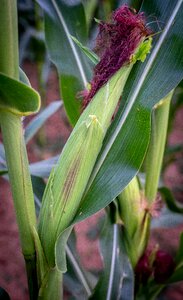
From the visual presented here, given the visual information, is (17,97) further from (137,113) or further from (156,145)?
(156,145)

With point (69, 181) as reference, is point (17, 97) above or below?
above

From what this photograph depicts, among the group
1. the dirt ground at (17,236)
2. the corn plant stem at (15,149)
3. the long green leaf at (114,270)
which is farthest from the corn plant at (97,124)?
the dirt ground at (17,236)

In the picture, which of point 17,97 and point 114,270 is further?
point 114,270

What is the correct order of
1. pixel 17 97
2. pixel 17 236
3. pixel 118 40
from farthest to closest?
pixel 17 236
pixel 118 40
pixel 17 97

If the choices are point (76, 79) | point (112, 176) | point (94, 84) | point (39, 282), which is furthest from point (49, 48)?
point (39, 282)

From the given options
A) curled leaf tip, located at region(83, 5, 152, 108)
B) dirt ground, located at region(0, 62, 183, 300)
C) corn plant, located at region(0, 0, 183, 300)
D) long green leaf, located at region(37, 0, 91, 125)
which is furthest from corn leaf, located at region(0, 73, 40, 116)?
dirt ground, located at region(0, 62, 183, 300)

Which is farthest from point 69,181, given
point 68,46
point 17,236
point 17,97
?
point 17,236

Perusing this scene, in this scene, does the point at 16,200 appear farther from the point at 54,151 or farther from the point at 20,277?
the point at 54,151
